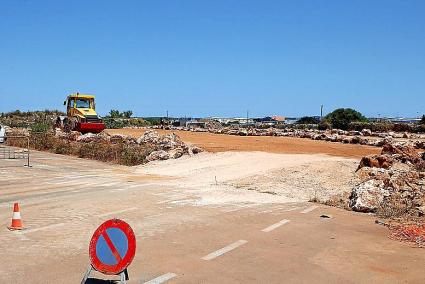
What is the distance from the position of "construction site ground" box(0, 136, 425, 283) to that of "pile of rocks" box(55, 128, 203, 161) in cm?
676

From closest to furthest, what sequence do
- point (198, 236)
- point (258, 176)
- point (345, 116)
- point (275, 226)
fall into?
point (198, 236) < point (275, 226) < point (258, 176) < point (345, 116)

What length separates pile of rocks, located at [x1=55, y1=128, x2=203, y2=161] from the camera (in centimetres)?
2555

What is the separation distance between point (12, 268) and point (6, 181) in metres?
11.5

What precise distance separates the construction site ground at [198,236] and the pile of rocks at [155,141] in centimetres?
676

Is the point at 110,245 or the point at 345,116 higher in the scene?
the point at 345,116

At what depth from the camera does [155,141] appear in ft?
99.1

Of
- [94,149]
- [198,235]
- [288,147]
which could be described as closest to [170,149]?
[94,149]

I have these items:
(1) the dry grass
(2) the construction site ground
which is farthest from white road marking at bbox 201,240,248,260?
(1) the dry grass

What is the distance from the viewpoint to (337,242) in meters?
9.65

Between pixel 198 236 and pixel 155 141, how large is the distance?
20704 millimetres

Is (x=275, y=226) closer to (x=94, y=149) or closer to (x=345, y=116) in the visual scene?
(x=94, y=149)

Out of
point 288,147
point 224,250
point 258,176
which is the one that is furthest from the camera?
point 288,147

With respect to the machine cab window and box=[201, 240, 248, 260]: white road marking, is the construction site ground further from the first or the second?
the machine cab window

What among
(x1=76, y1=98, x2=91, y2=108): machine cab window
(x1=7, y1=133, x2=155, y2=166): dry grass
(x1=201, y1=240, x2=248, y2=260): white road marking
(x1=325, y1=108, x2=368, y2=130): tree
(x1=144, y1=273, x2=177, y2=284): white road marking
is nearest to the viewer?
(x1=144, y1=273, x2=177, y2=284): white road marking
